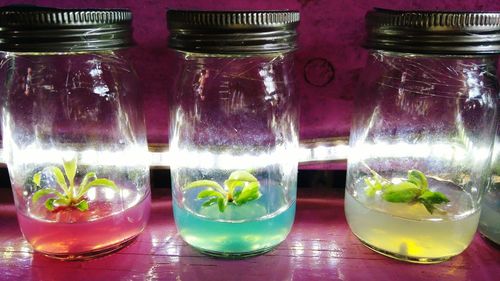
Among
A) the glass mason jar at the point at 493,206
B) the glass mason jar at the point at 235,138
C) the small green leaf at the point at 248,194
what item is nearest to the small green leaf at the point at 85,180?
the glass mason jar at the point at 235,138

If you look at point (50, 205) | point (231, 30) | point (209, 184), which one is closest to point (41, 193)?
point (50, 205)

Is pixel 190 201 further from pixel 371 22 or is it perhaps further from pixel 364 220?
pixel 371 22

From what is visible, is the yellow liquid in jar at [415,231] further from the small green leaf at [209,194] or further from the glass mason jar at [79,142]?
the glass mason jar at [79,142]

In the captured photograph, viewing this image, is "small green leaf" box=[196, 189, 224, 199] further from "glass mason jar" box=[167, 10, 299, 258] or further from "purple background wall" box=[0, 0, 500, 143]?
"purple background wall" box=[0, 0, 500, 143]

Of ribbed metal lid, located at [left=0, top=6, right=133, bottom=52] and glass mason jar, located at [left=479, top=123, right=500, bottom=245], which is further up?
ribbed metal lid, located at [left=0, top=6, right=133, bottom=52]

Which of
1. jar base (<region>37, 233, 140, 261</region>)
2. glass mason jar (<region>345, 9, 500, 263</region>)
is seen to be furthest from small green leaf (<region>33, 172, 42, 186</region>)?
glass mason jar (<region>345, 9, 500, 263</region>)

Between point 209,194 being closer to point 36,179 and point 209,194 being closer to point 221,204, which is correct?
point 221,204
